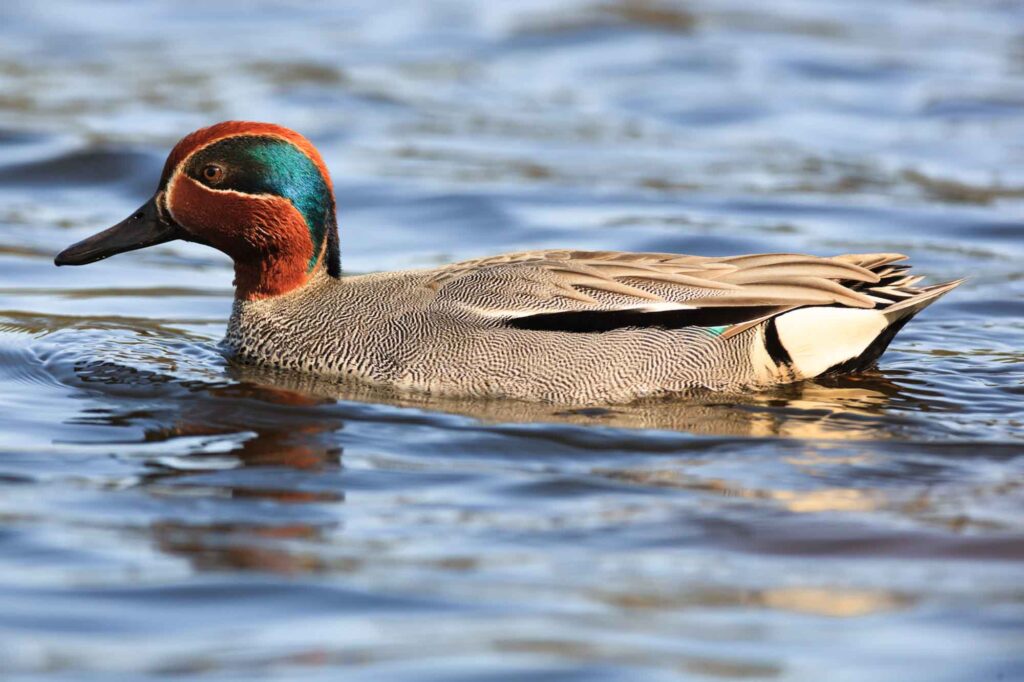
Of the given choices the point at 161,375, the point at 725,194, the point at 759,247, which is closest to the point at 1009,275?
the point at 759,247

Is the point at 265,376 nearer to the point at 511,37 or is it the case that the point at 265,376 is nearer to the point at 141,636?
the point at 141,636

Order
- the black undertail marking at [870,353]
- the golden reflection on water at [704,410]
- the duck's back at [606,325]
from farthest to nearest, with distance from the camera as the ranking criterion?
the black undertail marking at [870,353], the duck's back at [606,325], the golden reflection on water at [704,410]

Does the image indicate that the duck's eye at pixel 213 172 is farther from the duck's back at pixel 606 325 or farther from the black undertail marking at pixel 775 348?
the black undertail marking at pixel 775 348

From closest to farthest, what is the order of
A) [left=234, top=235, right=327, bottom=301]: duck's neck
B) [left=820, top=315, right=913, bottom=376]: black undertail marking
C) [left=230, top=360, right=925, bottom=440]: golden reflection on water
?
1. [left=230, top=360, right=925, bottom=440]: golden reflection on water
2. [left=820, top=315, right=913, bottom=376]: black undertail marking
3. [left=234, top=235, right=327, bottom=301]: duck's neck

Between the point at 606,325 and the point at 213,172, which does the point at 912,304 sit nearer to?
the point at 606,325

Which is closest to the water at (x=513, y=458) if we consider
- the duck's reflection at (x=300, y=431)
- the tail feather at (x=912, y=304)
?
the duck's reflection at (x=300, y=431)

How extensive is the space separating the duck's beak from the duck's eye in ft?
1.07

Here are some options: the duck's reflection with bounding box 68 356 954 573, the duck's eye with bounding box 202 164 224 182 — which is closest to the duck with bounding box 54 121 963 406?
the duck's eye with bounding box 202 164 224 182

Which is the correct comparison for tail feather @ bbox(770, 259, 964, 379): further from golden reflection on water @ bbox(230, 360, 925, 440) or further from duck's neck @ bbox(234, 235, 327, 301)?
duck's neck @ bbox(234, 235, 327, 301)

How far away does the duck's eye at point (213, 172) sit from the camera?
23.8ft

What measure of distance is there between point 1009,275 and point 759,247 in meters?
1.60

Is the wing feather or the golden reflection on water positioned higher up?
the wing feather

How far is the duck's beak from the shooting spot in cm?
746

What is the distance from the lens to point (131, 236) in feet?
24.6
